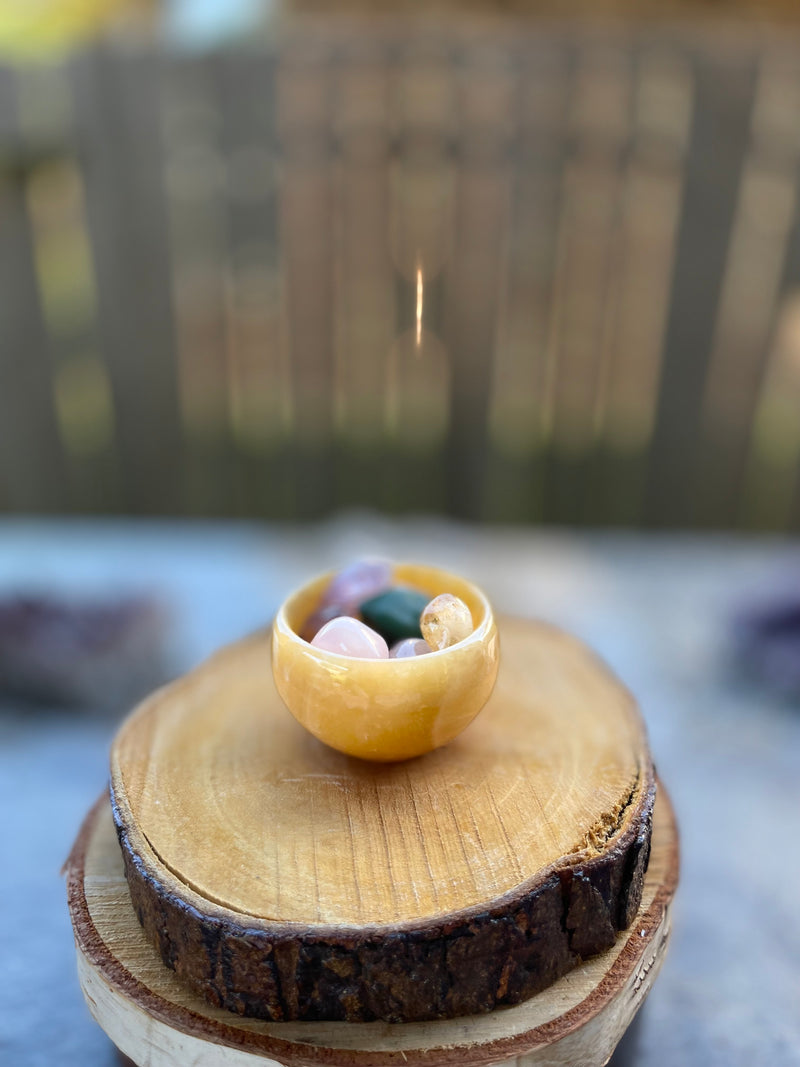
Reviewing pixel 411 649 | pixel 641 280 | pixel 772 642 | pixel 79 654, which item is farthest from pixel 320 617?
pixel 641 280

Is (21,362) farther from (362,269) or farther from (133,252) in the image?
(362,269)

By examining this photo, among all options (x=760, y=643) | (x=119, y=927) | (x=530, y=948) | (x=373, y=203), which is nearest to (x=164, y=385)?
(x=373, y=203)

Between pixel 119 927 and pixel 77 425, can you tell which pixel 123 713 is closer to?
pixel 119 927

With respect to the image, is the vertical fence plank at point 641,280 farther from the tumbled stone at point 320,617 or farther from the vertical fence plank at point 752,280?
the tumbled stone at point 320,617

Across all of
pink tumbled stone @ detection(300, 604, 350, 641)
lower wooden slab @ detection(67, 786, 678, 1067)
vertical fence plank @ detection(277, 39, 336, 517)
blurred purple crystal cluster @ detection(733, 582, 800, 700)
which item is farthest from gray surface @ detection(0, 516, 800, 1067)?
pink tumbled stone @ detection(300, 604, 350, 641)

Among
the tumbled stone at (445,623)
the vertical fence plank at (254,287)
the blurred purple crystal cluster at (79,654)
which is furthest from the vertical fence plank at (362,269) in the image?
the tumbled stone at (445,623)
